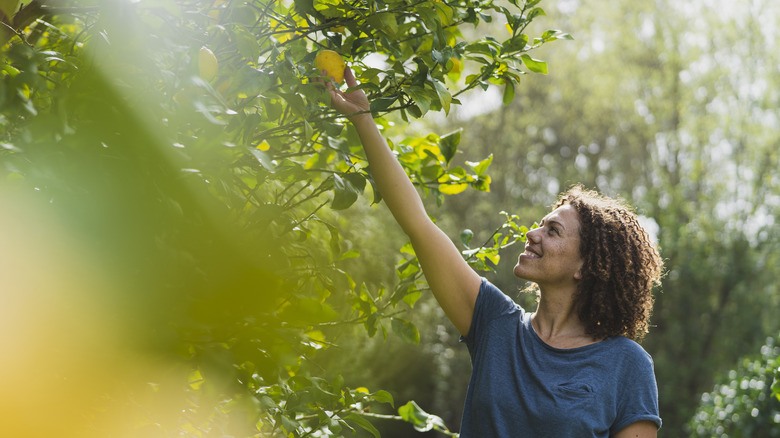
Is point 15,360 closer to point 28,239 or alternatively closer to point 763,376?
point 28,239

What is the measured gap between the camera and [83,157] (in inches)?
37.0

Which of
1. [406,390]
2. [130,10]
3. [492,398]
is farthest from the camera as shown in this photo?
[406,390]

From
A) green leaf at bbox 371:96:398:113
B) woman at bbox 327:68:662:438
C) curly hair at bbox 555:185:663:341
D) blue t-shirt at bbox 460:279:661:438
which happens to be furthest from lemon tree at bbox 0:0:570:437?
curly hair at bbox 555:185:663:341

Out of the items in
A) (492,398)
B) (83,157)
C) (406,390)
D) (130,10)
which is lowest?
(406,390)

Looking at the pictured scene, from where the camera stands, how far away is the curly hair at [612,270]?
181 centimetres

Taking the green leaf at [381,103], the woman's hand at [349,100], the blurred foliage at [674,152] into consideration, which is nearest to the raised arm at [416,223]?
the woman's hand at [349,100]

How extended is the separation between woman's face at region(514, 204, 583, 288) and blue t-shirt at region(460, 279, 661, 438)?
5.0 inches

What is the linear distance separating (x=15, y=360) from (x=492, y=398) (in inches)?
41.1

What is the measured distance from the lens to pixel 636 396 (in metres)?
1.65

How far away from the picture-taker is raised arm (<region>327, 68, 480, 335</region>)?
1544 millimetres

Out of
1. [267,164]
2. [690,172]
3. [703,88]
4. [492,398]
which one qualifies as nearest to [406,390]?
[690,172]

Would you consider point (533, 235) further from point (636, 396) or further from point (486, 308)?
point (636, 396)

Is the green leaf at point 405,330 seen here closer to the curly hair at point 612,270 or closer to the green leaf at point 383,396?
the green leaf at point 383,396

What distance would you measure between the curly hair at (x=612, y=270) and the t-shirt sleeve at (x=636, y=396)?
12 centimetres
